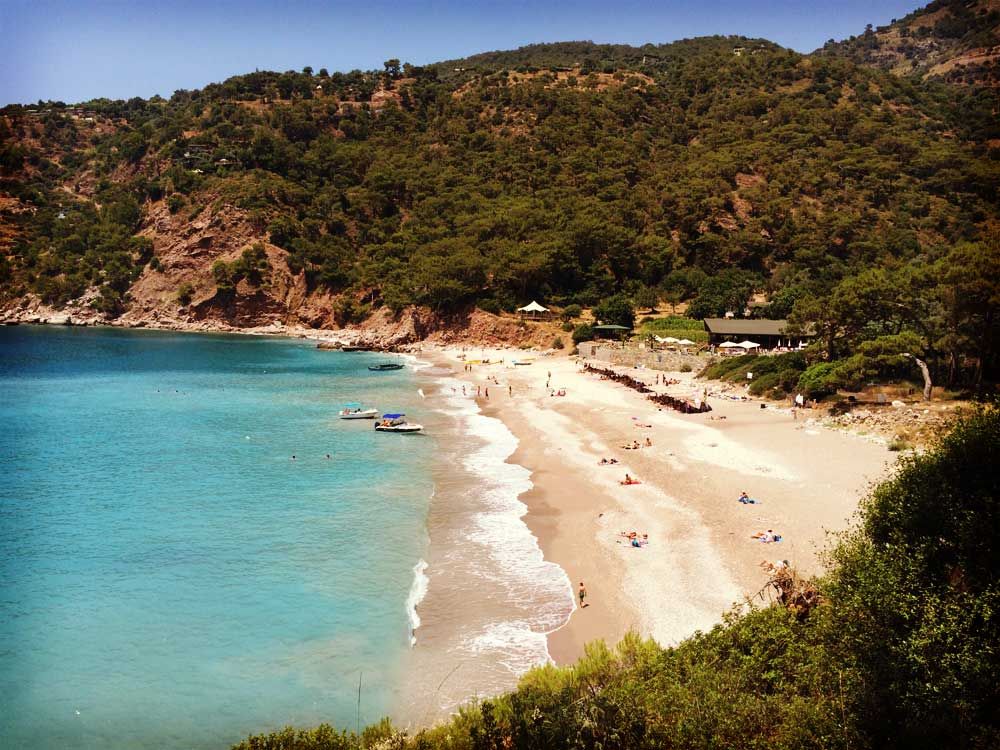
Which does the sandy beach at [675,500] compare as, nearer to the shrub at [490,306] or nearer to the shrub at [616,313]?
the shrub at [616,313]

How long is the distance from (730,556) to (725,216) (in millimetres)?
82147

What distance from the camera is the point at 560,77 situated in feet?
490

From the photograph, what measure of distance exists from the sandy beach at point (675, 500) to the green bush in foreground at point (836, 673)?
3.78 m

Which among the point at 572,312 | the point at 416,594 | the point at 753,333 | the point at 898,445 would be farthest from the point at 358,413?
the point at 572,312

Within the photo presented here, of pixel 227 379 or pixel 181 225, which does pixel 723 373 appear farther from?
pixel 181 225

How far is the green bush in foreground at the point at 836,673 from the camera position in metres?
8.89

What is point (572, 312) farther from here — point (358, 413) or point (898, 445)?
point (898, 445)

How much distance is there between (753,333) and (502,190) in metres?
59.7

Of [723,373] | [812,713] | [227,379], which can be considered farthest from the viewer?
[227,379]

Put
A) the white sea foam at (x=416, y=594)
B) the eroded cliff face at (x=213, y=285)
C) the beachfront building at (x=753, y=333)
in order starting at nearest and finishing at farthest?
the white sea foam at (x=416, y=594) < the beachfront building at (x=753, y=333) < the eroded cliff face at (x=213, y=285)

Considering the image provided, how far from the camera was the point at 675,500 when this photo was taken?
81.7 ft

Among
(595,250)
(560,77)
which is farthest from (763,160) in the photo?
(560,77)

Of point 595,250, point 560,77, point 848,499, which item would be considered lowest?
point 848,499

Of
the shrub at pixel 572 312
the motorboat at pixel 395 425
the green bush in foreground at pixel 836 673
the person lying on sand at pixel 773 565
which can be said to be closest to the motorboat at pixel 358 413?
the motorboat at pixel 395 425
